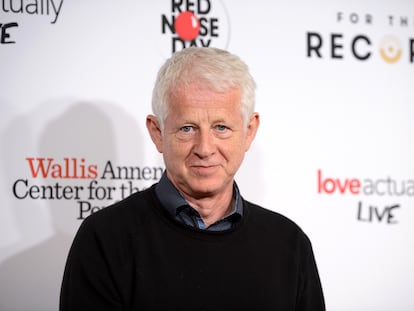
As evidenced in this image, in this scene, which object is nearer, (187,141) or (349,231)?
(187,141)

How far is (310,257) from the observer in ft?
4.37

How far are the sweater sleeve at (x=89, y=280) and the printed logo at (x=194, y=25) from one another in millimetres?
873

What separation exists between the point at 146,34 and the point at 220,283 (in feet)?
3.15

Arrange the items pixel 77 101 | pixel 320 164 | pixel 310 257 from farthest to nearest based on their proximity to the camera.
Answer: pixel 320 164 → pixel 77 101 → pixel 310 257

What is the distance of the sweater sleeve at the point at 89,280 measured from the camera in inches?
43.7

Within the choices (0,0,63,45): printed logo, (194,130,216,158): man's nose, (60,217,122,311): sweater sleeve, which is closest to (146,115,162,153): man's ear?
(194,130,216,158): man's nose

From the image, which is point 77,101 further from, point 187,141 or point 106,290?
point 106,290

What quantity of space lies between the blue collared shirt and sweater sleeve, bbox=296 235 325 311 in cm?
20

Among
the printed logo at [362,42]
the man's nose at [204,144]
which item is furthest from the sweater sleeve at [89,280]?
the printed logo at [362,42]

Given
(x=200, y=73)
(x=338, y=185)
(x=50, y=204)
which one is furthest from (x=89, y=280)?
(x=338, y=185)

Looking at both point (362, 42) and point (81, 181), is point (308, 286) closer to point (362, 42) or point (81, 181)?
point (81, 181)

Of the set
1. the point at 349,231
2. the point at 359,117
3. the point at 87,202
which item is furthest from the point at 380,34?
the point at 87,202

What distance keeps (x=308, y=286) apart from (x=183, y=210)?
0.36 metres

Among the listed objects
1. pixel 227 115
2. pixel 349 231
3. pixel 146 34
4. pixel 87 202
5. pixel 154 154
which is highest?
pixel 146 34
